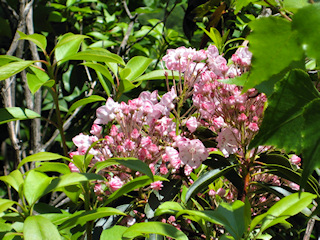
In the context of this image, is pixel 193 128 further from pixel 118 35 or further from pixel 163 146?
pixel 118 35

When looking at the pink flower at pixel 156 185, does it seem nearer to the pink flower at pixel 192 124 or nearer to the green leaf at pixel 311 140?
the pink flower at pixel 192 124

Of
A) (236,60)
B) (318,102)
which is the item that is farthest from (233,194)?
(318,102)

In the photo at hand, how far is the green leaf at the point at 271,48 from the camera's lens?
1.42 feet

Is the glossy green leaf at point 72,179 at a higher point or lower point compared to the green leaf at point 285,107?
lower

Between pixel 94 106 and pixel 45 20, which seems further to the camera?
pixel 45 20

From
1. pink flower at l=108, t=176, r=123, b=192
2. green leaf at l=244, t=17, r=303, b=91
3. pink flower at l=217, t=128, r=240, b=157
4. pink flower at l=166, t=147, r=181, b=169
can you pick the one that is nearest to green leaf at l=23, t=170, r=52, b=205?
pink flower at l=108, t=176, r=123, b=192

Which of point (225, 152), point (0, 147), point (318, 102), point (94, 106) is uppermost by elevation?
point (318, 102)

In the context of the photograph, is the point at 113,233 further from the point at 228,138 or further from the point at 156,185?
the point at 228,138

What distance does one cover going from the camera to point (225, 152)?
977mm

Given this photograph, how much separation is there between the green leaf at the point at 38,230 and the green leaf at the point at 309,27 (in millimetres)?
509

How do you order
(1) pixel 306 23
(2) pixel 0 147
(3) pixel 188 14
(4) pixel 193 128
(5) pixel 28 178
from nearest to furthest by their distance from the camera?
(1) pixel 306 23
(5) pixel 28 178
(4) pixel 193 128
(3) pixel 188 14
(2) pixel 0 147

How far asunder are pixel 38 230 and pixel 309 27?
530 millimetres

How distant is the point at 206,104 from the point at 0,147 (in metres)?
1.78

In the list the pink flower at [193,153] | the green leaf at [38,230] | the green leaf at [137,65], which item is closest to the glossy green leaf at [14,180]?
the green leaf at [38,230]
